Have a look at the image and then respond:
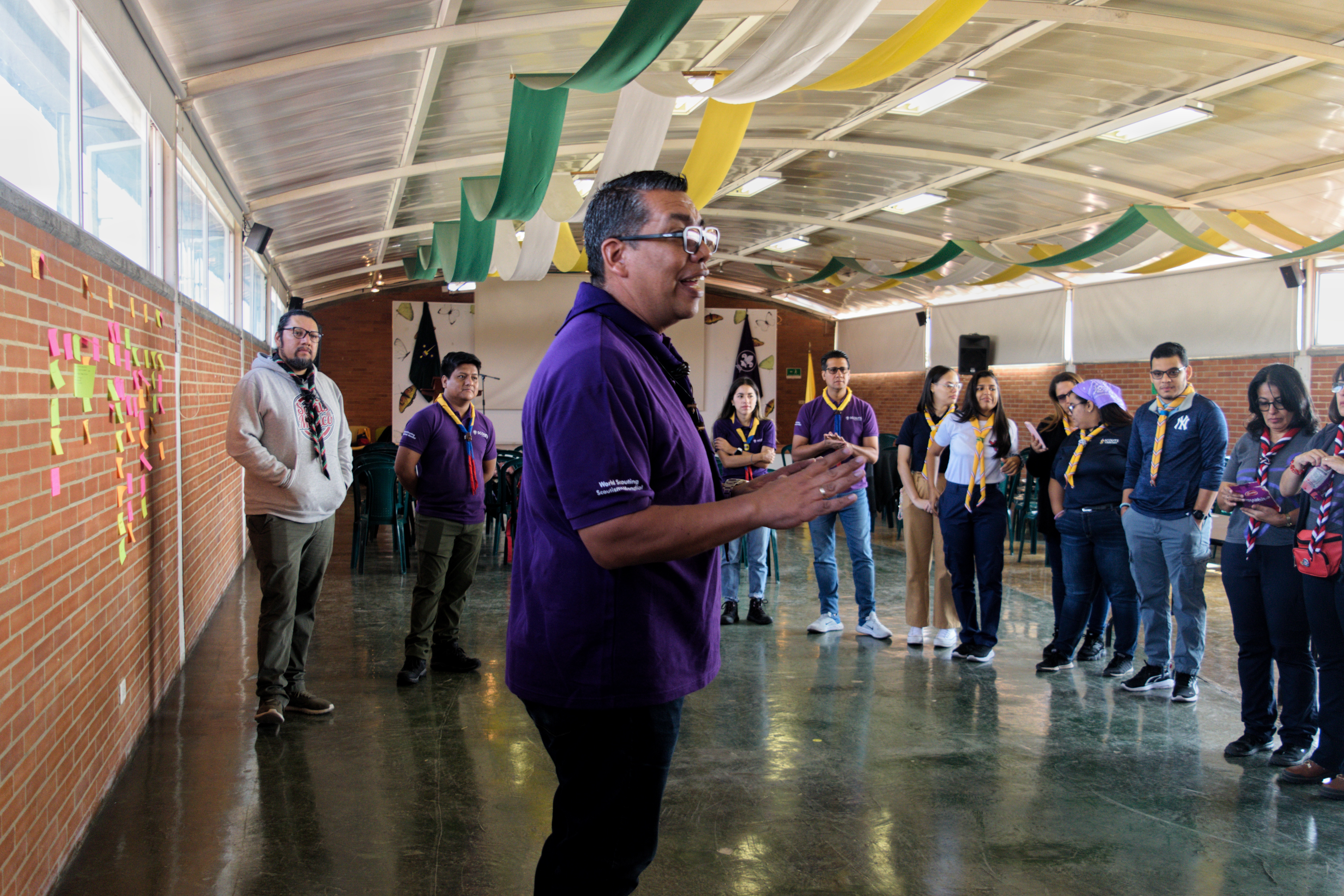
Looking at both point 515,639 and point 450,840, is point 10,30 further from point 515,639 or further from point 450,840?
point 450,840

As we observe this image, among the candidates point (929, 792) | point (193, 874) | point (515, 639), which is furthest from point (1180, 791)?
point (193, 874)

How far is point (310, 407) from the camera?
384 cm

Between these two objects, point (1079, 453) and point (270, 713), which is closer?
point (270, 713)

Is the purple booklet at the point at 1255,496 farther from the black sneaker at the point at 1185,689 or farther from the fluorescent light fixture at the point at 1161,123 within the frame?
the fluorescent light fixture at the point at 1161,123

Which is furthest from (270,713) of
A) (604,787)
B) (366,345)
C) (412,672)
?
(366,345)

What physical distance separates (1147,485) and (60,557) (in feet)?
14.2

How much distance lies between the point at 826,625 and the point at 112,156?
14.1 ft

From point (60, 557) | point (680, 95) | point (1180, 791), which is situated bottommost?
point (1180, 791)

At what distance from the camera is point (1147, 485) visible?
14.0 ft

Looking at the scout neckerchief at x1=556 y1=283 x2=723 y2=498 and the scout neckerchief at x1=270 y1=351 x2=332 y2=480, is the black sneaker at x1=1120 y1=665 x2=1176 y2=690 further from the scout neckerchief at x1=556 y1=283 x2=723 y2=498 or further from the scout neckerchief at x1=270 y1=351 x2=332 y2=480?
the scout neckerchief at x1=270 y1=351 x2=332 y2=480

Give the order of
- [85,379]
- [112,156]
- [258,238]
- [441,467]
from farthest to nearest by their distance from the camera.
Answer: [258,238] → [441,467] → [112,156] → [85,379]

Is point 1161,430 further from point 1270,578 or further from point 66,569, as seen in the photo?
point 66,569

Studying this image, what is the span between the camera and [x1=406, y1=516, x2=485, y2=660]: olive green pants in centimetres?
454

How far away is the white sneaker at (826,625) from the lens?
547 centimetres
